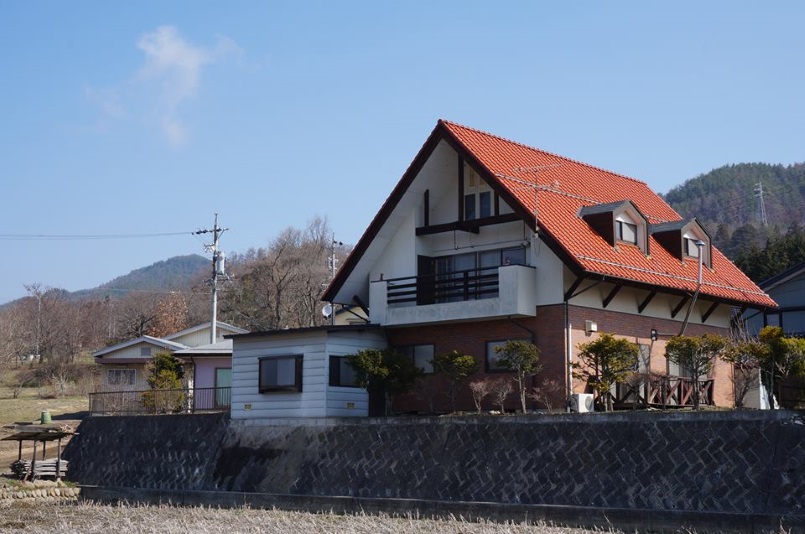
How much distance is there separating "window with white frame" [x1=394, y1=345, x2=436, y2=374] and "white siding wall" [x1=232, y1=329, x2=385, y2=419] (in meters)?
0.78

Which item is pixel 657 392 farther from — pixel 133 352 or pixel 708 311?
pixel 133 352

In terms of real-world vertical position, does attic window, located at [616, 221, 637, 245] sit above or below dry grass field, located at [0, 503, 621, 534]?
above

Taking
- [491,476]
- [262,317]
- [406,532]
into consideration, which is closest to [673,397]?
[491,476]

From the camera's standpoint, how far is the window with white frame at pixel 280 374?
3015cm

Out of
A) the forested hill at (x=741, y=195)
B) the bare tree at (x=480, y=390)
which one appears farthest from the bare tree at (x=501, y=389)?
the forested hill at (x=741, y=195)

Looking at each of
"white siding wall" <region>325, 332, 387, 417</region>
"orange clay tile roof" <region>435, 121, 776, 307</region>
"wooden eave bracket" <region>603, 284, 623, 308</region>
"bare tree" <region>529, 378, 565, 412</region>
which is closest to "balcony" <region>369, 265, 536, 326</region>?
"white siding wall" <region>325, 332, 387, 417</region>

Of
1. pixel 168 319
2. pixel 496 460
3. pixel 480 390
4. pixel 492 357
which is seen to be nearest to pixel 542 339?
pixel 492 357

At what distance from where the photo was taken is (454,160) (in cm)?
3098

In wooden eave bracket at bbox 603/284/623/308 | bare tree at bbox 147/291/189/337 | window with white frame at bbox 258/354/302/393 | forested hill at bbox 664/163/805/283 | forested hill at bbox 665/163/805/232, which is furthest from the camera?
forested hill at bbox 665/163/805/232

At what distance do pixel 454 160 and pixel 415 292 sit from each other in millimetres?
3990

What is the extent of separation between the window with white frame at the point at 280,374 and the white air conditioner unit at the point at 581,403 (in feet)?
26.0

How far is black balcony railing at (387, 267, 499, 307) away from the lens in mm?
29359

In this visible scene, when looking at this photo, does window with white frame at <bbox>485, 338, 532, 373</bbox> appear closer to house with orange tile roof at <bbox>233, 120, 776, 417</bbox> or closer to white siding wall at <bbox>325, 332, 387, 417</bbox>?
house with orange tile roof at <bbox>233, 120, 776, 417</bbox>

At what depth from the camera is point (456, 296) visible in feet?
99.1
